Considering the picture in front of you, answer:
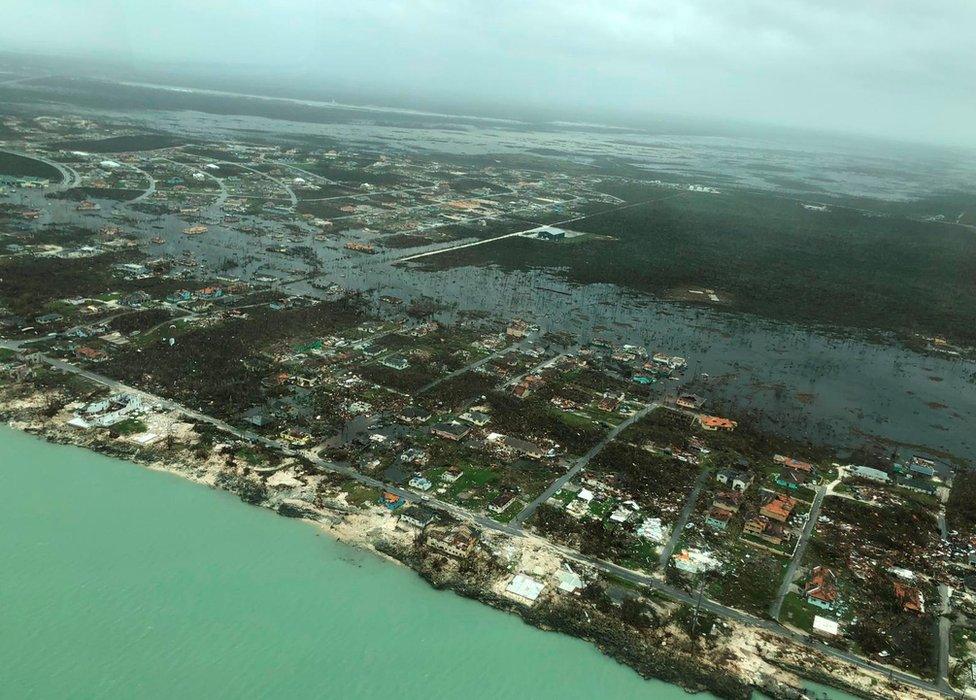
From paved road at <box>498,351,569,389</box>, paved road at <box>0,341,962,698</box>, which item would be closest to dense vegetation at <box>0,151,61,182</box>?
paved road at <box>0,341,962,698</box>

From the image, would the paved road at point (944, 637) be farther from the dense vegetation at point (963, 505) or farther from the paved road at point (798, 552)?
the dense vegetation at point (963, 505)

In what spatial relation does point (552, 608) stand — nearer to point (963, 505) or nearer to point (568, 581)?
point (568, 581)

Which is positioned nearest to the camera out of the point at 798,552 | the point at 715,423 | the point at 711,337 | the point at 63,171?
the point at 798,552

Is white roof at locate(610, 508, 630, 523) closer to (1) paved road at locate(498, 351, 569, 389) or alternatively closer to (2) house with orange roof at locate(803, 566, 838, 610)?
(2) house with orange roof at locate(803, 566, 838, 610)

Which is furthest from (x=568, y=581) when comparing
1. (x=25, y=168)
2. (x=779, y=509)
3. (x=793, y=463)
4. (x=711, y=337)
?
(x=25, y=168)

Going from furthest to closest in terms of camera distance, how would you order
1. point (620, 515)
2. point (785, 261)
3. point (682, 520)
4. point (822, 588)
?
point (785, 261) < point (682, 520) < point (620, 515) < point (822, 588)

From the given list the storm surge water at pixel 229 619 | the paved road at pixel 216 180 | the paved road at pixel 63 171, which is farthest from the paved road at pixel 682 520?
the paved road at pixel 63 171
